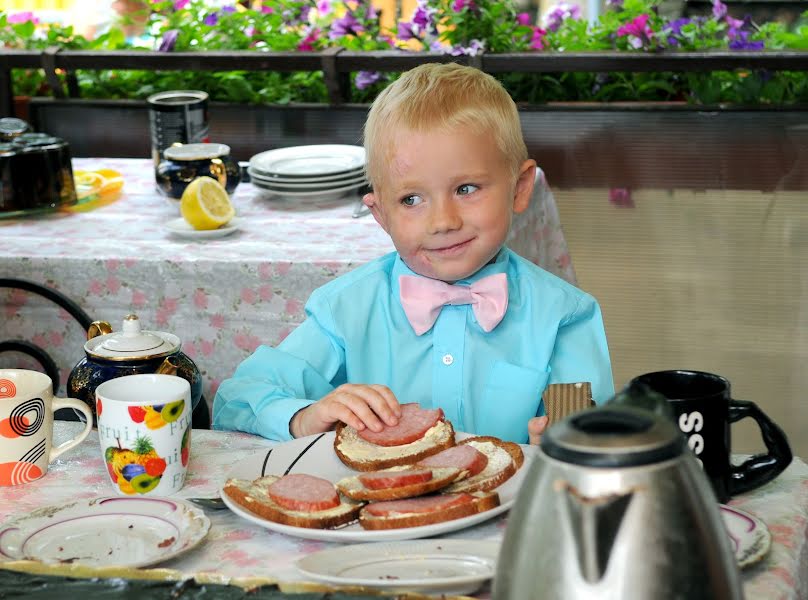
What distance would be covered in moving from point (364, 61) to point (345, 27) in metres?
0.24

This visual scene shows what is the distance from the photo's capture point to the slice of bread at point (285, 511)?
0.95m

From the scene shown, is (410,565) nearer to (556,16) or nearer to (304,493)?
(304,493)

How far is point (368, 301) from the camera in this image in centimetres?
149

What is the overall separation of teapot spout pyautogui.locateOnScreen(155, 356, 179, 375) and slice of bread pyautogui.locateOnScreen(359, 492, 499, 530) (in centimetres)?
42

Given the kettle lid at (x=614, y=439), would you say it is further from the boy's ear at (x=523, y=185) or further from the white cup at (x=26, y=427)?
the boy's ear at (x=523, y=185)

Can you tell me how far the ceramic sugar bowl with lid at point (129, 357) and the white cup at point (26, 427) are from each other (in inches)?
4.7

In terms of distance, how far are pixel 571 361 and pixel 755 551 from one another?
1.91 ft

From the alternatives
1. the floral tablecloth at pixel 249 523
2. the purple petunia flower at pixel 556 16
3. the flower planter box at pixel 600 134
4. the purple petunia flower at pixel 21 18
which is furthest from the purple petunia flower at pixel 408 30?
the floral tablecloth at pixel 249 523

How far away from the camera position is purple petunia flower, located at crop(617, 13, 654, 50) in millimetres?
2895

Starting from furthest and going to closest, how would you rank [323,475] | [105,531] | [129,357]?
[129,357]
[323,475]
[105,531]

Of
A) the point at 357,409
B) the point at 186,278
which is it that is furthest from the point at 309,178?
the point at 357,409

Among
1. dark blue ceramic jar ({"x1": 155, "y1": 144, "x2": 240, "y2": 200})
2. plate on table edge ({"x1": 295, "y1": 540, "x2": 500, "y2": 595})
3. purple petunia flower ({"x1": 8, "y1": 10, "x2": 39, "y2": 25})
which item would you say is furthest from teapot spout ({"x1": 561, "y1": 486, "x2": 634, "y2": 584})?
purple petunia flower ({"x1": 8, "y1": 10, "x2": 39, "y2": 25})

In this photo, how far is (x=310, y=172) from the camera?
7.82ft

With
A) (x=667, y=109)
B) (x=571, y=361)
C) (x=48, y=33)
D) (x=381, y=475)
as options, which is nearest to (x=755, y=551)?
A: (x=381, y=475)
